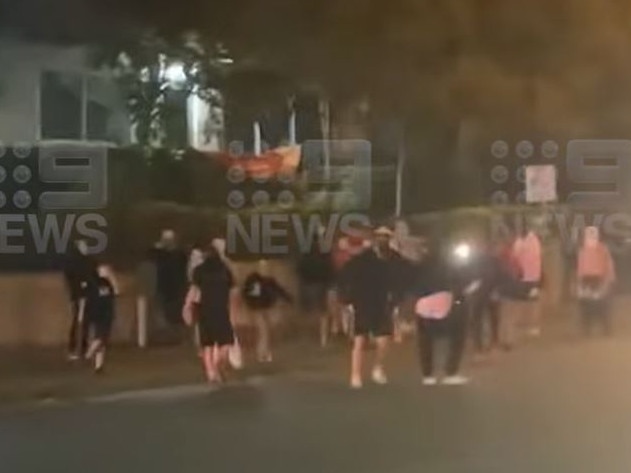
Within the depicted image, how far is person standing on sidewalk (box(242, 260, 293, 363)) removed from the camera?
1.11 metres

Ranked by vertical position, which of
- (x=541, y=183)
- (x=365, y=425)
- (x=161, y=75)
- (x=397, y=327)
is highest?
(x=161, y=75)

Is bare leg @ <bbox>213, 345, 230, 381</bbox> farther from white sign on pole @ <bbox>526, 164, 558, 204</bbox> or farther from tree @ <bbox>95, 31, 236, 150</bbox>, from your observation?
white sign on pole @ <bbox>526, 164, 558, 204</bbox>

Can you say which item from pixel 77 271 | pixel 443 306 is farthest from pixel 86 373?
pixel 443 306

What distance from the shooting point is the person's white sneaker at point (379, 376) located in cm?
112

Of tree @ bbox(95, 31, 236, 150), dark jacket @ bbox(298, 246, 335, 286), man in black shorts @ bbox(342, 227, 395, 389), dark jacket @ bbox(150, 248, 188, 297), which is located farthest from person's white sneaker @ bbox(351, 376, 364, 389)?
tree @ bbox(95, 31, 236, 150)

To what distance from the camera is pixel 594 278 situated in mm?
1143

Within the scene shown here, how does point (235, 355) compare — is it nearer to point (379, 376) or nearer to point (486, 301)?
point (379, 376)

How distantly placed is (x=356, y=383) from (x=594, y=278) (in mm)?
276

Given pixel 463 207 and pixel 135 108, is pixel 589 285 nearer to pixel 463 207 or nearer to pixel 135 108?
pixel 463 207

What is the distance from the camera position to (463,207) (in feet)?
3.69

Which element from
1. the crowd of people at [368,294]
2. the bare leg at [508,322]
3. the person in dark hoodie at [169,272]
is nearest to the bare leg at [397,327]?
the crowd of people at [368,294]

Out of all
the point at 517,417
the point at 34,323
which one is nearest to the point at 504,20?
the point at 517,417

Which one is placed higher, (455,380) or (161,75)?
(161,75)

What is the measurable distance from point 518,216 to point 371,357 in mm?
214
